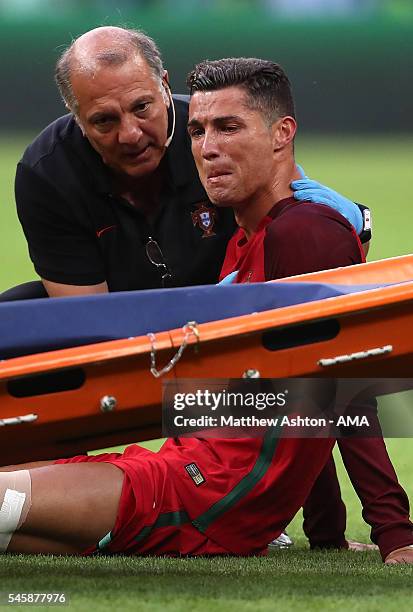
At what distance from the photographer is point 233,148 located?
134 inches

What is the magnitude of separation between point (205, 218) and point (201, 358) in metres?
1.45

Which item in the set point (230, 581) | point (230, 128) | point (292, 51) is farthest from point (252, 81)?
point (292, 51)

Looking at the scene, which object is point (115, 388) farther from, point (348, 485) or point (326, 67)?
point (326, 67)

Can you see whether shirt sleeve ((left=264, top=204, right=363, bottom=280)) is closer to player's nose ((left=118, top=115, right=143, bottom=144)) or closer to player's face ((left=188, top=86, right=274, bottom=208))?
player's face ((left=188, top=86, right=274, bottom=208))

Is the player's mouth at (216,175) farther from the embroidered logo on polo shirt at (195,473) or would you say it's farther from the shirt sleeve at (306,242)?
the embroidered logo on polo shirt at (195,473)

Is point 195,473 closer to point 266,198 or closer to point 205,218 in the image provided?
point 266,198

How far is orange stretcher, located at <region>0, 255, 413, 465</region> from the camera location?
278 centimetres

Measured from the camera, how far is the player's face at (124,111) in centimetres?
389

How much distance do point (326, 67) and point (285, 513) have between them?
1734cm

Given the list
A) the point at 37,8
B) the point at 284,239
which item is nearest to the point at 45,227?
the point at 284,239

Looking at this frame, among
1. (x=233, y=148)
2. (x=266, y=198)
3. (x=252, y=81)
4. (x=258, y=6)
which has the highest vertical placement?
(x=258, y=6)

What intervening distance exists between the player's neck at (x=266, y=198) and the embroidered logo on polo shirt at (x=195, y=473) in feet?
2.02

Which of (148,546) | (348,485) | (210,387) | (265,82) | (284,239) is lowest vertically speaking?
(348,485)

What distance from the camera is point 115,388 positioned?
9.25ft
